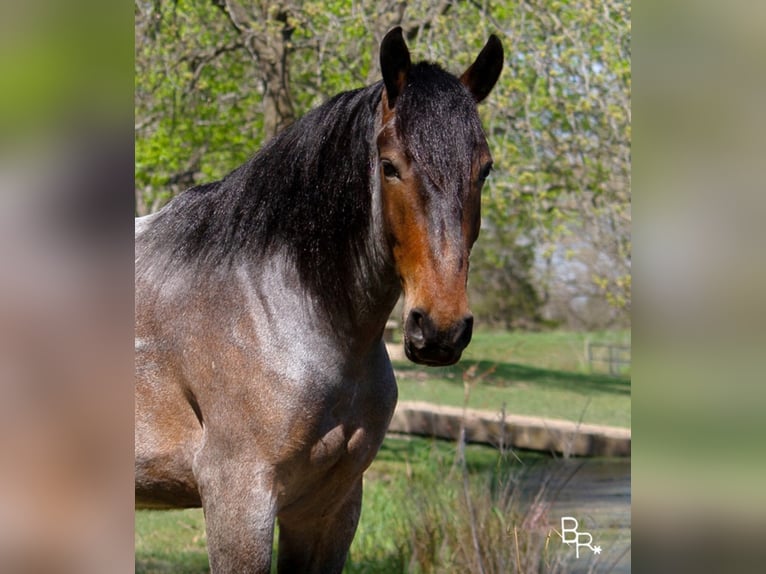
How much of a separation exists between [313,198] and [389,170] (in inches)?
12.5

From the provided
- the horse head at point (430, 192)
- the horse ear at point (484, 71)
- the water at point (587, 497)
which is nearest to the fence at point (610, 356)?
the water at point (587, 497)

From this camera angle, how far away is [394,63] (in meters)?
2.14

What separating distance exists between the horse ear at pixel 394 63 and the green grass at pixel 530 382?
16.6 feet

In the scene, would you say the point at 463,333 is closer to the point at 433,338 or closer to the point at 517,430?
the point at 433,338

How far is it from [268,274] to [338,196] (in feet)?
0.94

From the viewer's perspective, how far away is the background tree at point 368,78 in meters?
6.13

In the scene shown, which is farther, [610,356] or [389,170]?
[610,356]

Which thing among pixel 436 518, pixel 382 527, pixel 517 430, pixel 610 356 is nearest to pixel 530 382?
pixel 610 356

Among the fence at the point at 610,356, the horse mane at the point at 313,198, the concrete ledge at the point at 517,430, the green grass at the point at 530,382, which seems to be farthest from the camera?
the fence at the point at 610,356

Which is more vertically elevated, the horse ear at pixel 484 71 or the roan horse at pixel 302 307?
the horse ear at pixel 484 71

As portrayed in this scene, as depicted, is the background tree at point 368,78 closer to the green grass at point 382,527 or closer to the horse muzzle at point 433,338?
the green grass at point 382,527

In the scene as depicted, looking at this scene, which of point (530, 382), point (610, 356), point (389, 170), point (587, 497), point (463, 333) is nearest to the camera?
point (463, 333)
